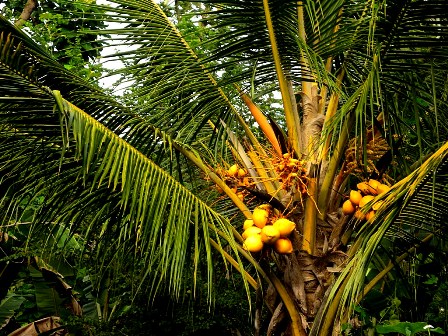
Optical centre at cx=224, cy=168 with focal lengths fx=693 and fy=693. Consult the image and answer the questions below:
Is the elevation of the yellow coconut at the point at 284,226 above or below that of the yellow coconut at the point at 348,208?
below

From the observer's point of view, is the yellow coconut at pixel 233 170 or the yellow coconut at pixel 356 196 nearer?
the yellow coconut at pixel 356 196

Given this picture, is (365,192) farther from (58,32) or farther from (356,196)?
(58,32)

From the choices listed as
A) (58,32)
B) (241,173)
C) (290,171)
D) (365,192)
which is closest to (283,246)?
(290,171)

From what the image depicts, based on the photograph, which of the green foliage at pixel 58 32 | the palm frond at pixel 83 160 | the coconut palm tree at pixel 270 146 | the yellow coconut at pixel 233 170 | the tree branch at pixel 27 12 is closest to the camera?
the palm frond at pixel 83 160

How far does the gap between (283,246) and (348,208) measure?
0.46 meters

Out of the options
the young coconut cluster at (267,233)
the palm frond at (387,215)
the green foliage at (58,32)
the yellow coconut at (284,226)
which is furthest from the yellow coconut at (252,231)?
the green foliage at (58,32)

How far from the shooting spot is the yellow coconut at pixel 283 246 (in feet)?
12.6

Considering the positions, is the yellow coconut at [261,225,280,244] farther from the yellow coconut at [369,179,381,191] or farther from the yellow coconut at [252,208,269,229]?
the yellow coconut at [369,179,381,191]

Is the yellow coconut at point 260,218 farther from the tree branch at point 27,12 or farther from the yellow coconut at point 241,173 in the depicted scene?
the tree branch at point 27,12

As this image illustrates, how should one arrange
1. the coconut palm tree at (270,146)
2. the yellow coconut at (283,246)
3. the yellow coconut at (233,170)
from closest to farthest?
the coconut palm tree at (270,146)
the yellow coconut at (283,246)
the yellow coconut at (233,170)

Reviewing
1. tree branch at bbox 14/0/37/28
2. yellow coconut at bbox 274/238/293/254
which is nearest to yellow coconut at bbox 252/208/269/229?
yellow coconut at bbox 274/238/293/254

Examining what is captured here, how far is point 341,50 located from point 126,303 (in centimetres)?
400

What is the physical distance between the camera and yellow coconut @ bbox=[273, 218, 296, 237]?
3.81 m

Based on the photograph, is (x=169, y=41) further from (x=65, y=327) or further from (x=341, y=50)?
(x=65, y=327)
